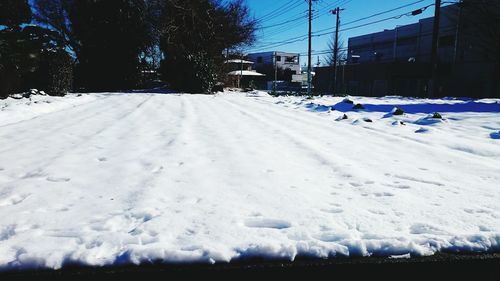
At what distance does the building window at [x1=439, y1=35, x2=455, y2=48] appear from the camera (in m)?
31.2

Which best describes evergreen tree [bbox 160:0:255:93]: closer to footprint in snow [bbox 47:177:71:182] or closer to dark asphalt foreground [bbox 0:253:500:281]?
footprint in snow [bbox 47:177:71:182]

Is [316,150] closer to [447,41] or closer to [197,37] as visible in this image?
[197,37]

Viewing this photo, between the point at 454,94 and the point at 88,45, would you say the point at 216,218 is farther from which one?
the point at 454,94

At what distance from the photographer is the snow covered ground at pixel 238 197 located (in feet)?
5.16

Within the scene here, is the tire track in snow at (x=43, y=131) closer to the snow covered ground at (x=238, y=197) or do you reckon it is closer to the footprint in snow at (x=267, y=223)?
the snow covered ground at (x=238, y=197)

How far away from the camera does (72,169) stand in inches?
113

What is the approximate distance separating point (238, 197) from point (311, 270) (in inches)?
34.8

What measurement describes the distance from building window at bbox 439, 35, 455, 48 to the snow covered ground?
3250 centimetres

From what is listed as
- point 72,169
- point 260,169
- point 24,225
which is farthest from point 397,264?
point 72,169

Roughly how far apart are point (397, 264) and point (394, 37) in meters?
46.2

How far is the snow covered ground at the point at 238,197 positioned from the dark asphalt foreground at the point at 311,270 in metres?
0.05

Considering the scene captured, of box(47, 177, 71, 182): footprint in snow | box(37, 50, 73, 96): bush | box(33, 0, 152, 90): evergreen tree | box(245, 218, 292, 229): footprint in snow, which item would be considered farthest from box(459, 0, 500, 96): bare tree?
box(47, 177, 71, 182): footprint in snow

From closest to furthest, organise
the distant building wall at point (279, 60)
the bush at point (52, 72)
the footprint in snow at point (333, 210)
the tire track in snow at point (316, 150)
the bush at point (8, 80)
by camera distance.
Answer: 1. the footprint in snow at point (333, 210)
2. the tire track in snow at point (316, 150)
3. the bush at point (8, 80)
4. the bush at point (52, 72)
5. the distant building wall at point (279, 60)

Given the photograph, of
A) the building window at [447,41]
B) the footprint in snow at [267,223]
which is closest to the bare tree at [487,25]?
the building window at [447,41]
